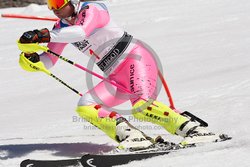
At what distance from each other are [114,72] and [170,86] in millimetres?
4182

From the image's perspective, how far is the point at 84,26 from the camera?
204 inches

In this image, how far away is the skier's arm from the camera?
16.7ft

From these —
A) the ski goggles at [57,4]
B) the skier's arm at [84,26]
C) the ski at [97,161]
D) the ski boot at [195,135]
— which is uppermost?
the ski goggles at [57,4]

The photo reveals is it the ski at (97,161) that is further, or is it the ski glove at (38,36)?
the ski glove at (38,36)

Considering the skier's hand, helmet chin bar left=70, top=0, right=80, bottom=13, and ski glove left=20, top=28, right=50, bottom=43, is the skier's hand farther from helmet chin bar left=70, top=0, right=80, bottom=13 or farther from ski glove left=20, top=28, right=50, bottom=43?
helmet chin bar left=70, top=0, right=80, bottom=13

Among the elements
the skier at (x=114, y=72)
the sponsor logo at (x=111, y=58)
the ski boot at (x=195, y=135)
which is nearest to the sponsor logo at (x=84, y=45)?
the skier at (x=114, y=72)

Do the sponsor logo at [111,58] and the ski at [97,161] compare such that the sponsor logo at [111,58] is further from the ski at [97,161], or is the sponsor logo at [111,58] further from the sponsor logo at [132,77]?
the ski at [97,161]

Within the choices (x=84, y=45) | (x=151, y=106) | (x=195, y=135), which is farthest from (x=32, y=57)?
(x=195, y=135)

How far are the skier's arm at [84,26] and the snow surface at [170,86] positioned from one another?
4.00ft

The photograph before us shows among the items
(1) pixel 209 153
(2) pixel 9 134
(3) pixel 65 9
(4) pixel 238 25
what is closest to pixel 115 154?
(1) pixel 209 153

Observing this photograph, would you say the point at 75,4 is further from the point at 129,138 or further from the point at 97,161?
the point at 97,161

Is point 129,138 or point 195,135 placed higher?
point 195,135

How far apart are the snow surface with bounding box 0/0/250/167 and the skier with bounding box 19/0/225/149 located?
46cm

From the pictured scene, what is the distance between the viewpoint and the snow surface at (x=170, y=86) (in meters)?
5.53
